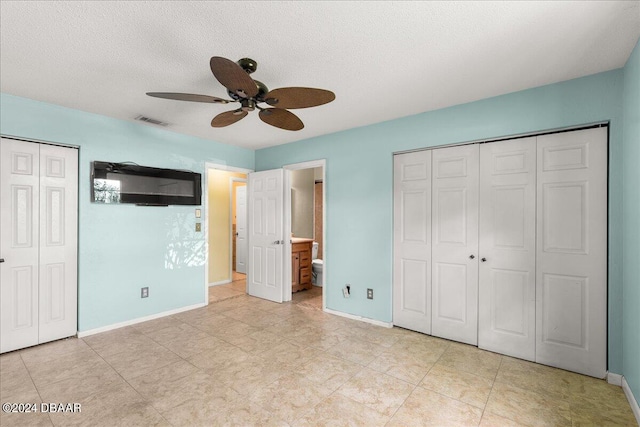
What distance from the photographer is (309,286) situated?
5.25 m

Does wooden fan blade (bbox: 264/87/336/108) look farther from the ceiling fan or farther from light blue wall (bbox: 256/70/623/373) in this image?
light blue wall (bbox: 256/70/623/373)

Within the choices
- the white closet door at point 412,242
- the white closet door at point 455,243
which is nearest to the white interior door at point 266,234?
the white closet door at point 412,242

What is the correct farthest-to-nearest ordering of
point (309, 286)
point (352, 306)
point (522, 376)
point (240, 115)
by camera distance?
point (309, 286) < point (352, 306) < point (522, 376) < point (240, 115)

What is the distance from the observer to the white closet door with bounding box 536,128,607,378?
236 cm

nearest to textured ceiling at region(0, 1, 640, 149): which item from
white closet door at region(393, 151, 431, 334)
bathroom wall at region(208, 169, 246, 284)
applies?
white closet door at region(393, 151, 431, 334)

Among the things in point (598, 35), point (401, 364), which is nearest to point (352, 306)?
point (401, 364)

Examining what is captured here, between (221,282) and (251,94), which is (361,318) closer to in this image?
(251,94)

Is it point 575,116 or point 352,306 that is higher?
point 575,116

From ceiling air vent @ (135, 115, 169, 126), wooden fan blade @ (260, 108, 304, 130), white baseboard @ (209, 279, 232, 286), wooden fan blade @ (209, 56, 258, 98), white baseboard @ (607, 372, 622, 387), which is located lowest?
white baseboard @ (209, 279, 232, 286)

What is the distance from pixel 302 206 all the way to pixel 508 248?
4.15m

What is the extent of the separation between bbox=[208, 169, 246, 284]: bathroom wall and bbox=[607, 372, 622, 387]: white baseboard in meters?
5.25

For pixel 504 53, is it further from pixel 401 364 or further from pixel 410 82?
pixel 401 364

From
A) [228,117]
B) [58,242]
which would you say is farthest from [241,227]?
[228,117]

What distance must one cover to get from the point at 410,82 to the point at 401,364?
7.92 feet
